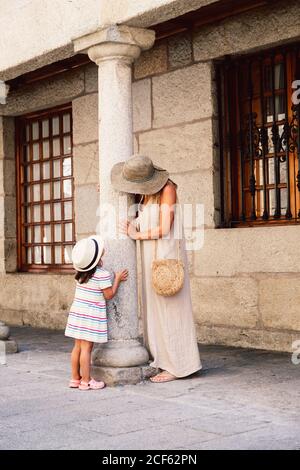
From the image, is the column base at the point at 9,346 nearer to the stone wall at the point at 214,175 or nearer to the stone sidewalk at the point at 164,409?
the stone sidewalk at the point at 164,409

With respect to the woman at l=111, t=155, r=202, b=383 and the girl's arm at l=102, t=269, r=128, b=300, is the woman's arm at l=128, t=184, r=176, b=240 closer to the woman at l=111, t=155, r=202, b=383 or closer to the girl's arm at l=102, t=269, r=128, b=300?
the woman at l=111, t=155, r=202, b=383

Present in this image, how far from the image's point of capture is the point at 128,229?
6086mm

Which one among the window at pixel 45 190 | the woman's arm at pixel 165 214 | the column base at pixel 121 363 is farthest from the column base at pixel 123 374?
the window at pixel 45 190

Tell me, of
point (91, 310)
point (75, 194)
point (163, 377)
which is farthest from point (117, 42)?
point (75, 194)

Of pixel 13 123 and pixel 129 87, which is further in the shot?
pixel 13 123

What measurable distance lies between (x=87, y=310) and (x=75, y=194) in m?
3.87

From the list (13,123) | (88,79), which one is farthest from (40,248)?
(88,79)

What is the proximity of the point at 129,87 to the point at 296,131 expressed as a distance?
1.80 meters

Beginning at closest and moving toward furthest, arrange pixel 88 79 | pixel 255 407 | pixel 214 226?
pixel 255 407
pixel 214 226
pixel 88 79

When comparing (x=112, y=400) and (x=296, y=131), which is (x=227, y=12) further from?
(x=112, y=400)

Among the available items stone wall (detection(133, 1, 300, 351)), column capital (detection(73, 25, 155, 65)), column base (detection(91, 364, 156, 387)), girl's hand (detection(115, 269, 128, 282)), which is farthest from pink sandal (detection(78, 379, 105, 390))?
column capital (detection(73, 25, 155, 65))

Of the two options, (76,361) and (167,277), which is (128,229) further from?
(76,361)

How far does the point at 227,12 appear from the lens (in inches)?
297

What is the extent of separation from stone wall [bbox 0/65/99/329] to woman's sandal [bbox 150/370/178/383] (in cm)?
348
